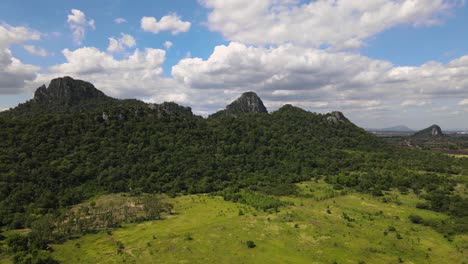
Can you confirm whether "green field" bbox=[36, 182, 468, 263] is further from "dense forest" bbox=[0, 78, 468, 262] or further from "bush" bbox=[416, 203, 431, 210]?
"dense forest" bbox=[0, 78, 468, 262]

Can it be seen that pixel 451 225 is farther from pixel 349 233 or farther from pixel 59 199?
pixel 59 199

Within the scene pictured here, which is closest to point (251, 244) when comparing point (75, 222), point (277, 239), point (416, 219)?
point (277, 239)

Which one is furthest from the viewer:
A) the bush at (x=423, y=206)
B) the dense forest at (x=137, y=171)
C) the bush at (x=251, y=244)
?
the dense forest at (x=137, y=171)

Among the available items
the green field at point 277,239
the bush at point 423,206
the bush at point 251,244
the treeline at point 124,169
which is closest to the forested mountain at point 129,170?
the treeline at point 124,169

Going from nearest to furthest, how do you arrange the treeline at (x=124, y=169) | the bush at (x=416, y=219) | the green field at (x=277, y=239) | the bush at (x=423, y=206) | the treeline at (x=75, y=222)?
the green field at (x=277, y=239)
the treeline at (x=75, y=222)
the bush at (x=416, y=219)
the bush at (x=423, y=206)
the treeline at (x=124, y=169)

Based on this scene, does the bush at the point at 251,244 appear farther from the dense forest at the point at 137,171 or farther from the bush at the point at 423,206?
the bush at the point at 423,206

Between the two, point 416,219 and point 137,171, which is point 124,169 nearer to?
point 137,171

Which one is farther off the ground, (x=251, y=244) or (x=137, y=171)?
(x=137, y=171)

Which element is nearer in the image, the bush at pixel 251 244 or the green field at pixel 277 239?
the green field at pixel 277 239

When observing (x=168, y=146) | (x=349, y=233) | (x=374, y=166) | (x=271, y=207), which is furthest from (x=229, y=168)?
(x=349, y=233)

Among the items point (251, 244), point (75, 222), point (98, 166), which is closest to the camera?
point (251, 244)
